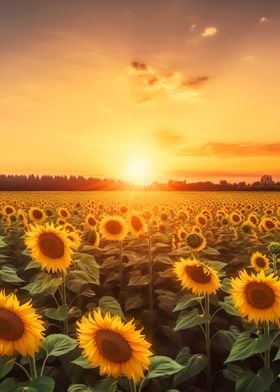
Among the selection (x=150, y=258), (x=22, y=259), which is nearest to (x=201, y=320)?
(x=150, y=258)

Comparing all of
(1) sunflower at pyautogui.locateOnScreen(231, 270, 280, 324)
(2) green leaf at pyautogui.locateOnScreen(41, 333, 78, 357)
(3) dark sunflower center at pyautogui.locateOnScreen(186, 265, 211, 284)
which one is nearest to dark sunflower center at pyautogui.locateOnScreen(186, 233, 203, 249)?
(3) dark sunflower center at pyautogui.locateOnScreen(186, 265, 211, 284)

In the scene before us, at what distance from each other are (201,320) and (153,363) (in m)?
1.23

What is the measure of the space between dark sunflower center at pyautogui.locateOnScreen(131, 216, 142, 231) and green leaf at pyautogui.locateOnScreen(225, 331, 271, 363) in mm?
4345

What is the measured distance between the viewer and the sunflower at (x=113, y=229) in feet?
26.6

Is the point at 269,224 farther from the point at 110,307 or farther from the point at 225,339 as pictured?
the point at 110,307

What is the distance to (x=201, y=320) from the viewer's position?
4.88 meters

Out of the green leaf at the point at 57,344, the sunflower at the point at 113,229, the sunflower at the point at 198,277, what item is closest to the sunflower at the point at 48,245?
the sunflower at the point at 198,277

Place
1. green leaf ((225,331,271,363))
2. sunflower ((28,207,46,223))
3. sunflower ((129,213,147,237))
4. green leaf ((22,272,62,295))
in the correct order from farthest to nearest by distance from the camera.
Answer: sunflower ((28,207,46,223)), sunflower ((129,213,147,237)), green leaf ((22,272,62,295)), green leaf ((225,331,271,363))

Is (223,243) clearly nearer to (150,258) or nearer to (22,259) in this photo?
(150,258)

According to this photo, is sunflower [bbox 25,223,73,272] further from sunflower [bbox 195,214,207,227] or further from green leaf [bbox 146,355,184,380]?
sunflower [bbox 195,214,207,227]

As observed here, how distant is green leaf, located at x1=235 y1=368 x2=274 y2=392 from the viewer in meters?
4.02

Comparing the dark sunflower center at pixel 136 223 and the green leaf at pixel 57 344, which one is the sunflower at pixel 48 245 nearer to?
the green leaf at pixel 57 344

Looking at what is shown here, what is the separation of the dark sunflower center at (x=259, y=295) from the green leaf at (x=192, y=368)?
0.76 meters

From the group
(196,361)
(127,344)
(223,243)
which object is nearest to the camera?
(127,344)
